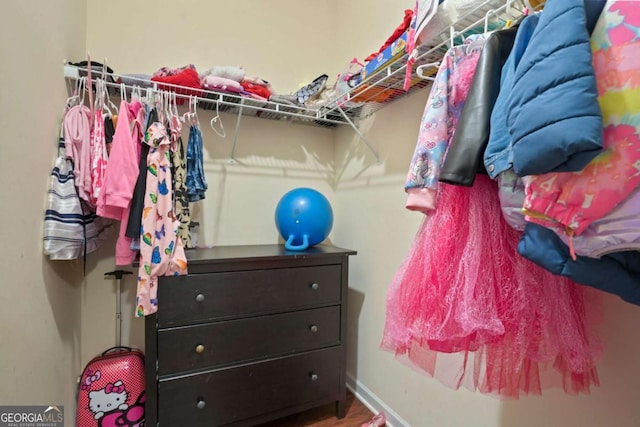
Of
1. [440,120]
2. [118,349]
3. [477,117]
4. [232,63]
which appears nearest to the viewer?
[477,117]

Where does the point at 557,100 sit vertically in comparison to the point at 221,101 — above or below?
below

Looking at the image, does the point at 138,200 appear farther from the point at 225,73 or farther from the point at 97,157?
the point at 225,73

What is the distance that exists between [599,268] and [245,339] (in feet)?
4.30

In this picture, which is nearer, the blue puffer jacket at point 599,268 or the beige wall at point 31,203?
the blue puffer jacket at point 599,268

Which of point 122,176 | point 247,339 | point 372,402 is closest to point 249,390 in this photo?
point 247,339

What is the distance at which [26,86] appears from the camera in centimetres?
88

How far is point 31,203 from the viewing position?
0.94 metres

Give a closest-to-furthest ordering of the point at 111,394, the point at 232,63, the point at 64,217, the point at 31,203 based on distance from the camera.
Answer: the point at 31,203 → the point at 64,217 → the point at 111,394 → the point at 232,63

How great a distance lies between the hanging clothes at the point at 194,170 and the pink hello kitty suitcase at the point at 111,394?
0.89 m

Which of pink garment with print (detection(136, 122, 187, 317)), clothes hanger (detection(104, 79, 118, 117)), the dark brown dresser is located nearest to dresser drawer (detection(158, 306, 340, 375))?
the dark brown dresser

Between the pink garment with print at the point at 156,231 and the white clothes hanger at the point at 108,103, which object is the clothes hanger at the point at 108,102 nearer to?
the white clothes hanger at the point at 108,103

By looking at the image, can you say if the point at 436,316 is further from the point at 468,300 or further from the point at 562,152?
the point at 562,152

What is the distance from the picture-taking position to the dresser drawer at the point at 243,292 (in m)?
1.22

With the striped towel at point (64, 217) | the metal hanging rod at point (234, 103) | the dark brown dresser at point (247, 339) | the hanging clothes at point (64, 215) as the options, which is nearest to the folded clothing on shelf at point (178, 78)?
the metal hanging rod at point (234, 103)
